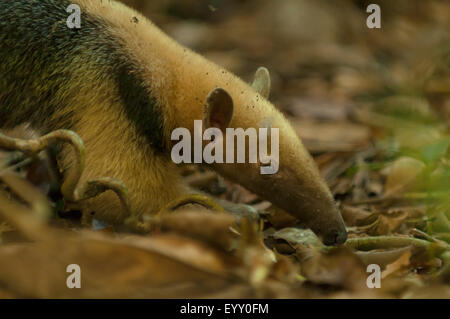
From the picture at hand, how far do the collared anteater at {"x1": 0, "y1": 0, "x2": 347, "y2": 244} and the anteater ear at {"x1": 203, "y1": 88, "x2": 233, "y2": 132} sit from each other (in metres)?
0.03

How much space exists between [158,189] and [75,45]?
1.11m

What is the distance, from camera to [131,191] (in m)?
4.77

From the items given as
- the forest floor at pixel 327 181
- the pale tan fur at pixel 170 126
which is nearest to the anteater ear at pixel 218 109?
the pale tan fur at pixel 170 126

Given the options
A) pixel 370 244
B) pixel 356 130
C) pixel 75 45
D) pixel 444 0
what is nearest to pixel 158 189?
pixel 75 45

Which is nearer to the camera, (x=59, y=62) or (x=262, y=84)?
(x=59, y=62)

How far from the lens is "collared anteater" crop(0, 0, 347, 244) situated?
4.65 m

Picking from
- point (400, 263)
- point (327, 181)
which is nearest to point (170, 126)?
point (327, 181)

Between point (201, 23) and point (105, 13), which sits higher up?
point (201, 23)

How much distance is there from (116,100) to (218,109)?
0.72 m

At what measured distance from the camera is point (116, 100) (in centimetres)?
470

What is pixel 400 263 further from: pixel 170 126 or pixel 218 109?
pixel 170 126

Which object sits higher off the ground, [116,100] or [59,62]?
[59,62]
